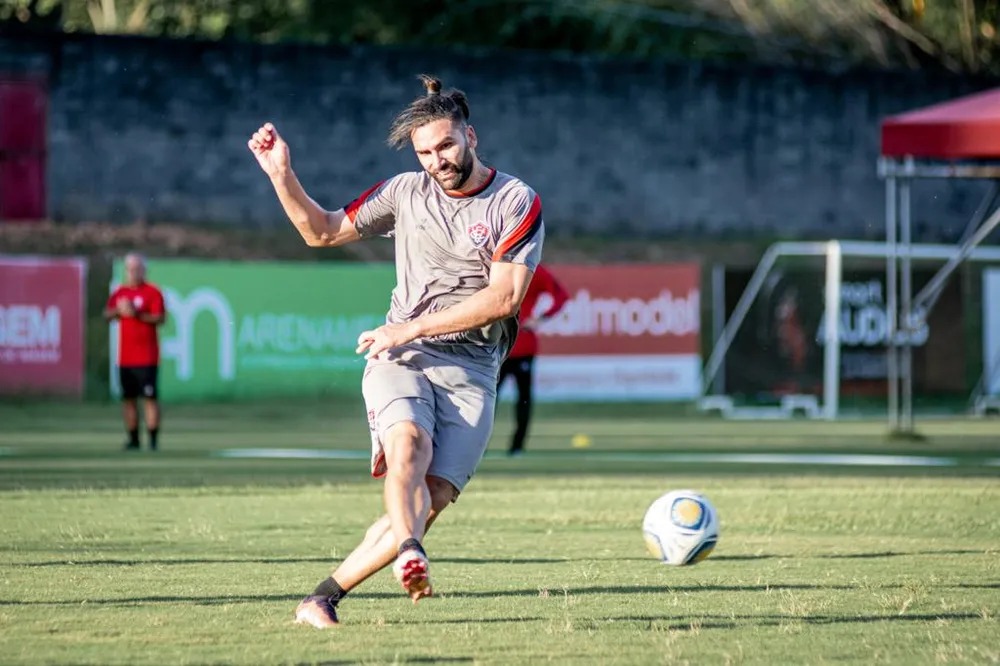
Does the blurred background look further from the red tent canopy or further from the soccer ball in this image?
the soccer ball

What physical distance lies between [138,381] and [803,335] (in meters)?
11.6

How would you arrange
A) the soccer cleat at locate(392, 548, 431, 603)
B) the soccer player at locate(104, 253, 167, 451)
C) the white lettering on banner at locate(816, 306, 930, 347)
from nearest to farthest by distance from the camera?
1. the soccer cleat at locate(392, 548, 431, 603)
2. the soccer player at locate(104, 253, 167, 451)
3. the white lettering on banner at locate(816, 306, 930, 347)

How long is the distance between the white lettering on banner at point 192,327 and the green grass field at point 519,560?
5812mm

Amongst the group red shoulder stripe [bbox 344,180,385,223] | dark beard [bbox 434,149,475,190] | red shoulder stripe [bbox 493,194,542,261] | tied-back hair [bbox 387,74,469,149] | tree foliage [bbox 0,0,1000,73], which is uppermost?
tree foliage [bbox 0,0,1000,73]

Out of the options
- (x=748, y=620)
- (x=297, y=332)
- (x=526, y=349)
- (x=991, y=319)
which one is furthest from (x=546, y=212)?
(x=748, y=620)

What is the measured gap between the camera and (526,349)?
60.3 feet

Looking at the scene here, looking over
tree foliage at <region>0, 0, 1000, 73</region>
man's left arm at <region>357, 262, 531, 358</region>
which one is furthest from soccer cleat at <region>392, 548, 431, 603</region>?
tree foliage at <region>0, 0, 1000, 73</region>

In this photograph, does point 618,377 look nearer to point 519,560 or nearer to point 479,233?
point 519,560

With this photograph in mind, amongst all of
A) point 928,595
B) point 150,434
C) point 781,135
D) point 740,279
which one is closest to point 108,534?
point 928,595

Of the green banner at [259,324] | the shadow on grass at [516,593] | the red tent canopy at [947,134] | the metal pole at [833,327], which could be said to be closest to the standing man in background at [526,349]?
the red tent canopy at [947,134]

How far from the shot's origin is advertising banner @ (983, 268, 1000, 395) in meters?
28.9

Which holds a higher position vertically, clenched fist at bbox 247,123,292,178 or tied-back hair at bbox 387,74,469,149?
tied-back hair at bbox 387,74,469,149

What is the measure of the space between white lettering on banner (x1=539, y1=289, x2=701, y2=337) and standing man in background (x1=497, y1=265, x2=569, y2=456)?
8.77 m

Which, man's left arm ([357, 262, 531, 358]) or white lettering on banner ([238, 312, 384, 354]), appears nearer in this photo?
man's left arm ([357, 262, 531, 358])
